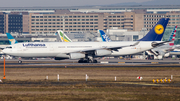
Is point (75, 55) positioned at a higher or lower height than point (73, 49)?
lower

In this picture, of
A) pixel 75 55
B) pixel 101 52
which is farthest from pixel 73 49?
pixel 101 52

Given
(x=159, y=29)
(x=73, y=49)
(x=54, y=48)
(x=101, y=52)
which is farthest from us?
(x=159, y=29)

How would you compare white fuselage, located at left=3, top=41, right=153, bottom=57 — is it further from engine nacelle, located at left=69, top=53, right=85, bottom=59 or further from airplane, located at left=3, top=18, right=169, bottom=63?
engine nacelle, located at left=69, top=53, right=85, bottom=59

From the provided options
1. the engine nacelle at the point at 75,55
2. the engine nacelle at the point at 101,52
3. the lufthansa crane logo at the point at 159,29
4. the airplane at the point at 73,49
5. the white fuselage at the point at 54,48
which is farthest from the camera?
the lufthansa crane logo at the point at 159,29

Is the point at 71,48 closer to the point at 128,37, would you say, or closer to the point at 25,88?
the point at 25,88

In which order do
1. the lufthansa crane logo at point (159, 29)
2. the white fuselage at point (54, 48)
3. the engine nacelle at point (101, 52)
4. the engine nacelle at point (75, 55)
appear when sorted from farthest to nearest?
1. the lufthansa crane logo at point (159, 29)
2. the white fuselage at point (54, 48)
3. the engine nacelle at point (101, 52)
4. the engine nacelle at point (75, 55)

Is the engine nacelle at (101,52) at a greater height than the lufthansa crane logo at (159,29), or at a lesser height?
lesser

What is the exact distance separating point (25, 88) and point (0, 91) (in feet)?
8.59

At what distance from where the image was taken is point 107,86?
31406mm

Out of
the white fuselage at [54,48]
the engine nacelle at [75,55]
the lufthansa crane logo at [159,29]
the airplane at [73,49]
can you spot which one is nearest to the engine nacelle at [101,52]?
the airplane at [73,49]

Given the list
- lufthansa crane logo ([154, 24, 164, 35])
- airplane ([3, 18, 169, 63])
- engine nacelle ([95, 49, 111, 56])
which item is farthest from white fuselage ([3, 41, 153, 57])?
lufthansa crane logo ([154, 24, 164, 35])

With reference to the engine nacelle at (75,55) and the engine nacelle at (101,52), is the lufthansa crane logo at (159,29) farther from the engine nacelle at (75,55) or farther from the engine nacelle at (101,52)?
the engine nacelle at (75,55)

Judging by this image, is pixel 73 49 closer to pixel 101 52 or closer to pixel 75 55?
pixel 75 55

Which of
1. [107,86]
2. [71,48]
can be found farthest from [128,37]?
[107,86]
